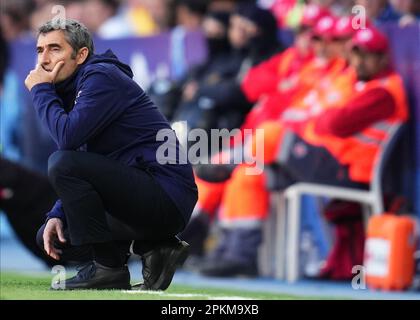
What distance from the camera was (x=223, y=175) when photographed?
10.5m

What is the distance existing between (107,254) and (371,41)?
392 centimetres

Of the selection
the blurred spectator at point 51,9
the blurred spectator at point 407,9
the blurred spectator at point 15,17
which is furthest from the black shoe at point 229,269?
the blurred spectator at point 15,17

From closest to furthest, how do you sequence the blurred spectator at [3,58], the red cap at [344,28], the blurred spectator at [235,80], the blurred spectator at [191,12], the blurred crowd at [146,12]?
the red cap at [344,28] < the blurred crowd at [146,12] < the blurred spectator at [235,80] < the blurred spectator at [191,12] < the blurred spectator at [3,58]

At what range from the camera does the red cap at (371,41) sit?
9516 mm

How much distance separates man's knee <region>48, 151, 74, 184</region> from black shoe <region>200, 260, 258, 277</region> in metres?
4.25

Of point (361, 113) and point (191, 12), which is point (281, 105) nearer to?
point (361, 113)

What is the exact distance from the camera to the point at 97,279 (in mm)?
6227

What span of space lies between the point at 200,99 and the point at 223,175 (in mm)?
909

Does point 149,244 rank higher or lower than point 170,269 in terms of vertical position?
higher

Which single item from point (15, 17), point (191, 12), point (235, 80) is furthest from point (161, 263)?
point (15, 17)

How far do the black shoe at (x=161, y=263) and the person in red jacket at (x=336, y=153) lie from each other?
333cm

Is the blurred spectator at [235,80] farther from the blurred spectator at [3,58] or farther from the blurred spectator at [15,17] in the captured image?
the blurred spectator at [15,17]

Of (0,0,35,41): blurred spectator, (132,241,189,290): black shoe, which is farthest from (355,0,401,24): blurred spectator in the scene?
(0,0,35,41): blurred spectator

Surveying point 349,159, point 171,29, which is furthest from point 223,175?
point 171,29
